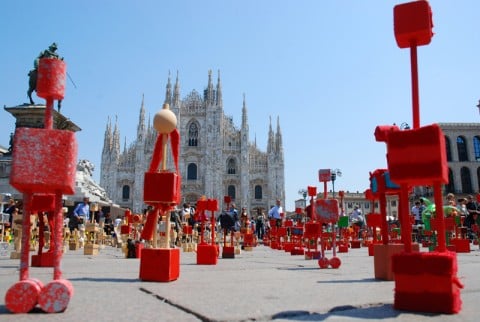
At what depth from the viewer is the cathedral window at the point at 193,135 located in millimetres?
42312

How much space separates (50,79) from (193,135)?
40.9 m

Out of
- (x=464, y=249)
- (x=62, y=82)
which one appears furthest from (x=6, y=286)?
(x=464, y=249)

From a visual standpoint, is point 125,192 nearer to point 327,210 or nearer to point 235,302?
point 327,210

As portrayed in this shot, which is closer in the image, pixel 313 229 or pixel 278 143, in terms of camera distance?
pixel 313 229

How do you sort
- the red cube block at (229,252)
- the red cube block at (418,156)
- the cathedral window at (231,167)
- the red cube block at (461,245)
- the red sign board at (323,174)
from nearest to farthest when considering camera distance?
the red cube block at (418,156)
the red sign board at (323,174)
the red cube block at (229,252)
the red cube block at (461,245)
the cathedral window at (231,167)

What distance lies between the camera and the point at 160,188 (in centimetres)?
306

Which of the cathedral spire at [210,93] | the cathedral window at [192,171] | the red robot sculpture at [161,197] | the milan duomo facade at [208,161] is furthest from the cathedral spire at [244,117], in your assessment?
the red robot sculpture at [161,197]

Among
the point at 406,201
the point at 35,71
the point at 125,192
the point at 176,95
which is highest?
the point at 176,95

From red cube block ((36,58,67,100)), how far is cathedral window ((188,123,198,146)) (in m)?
40.4

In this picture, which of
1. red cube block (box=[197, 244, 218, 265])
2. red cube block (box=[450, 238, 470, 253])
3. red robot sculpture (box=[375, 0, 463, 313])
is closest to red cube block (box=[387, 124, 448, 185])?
red robot sculpture (box=[375, 0, 463, 313])

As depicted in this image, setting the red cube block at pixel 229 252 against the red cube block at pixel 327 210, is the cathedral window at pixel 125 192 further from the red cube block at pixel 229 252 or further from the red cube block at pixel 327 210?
the red cube block at pixel 327 210

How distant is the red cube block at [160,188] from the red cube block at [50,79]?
117 cm

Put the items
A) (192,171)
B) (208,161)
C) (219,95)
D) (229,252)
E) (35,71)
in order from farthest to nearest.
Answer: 1. (219,95)
2. (192,171)
3. (208,161)
4. (35,71)
5. (229,252)

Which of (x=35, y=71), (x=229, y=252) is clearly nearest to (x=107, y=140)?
(x=35, y=71)
